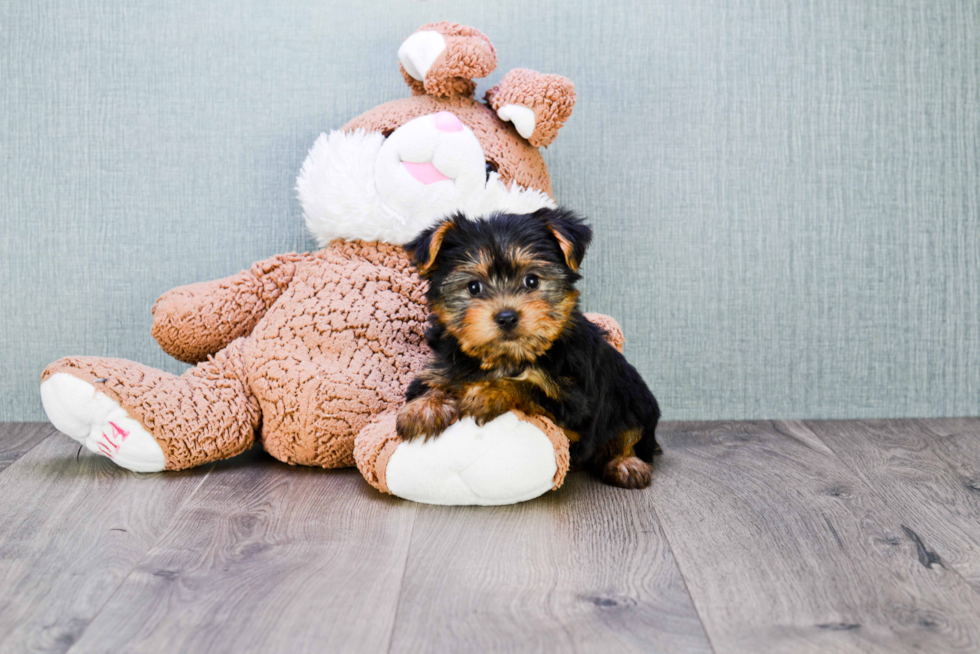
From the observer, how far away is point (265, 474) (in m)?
2.38

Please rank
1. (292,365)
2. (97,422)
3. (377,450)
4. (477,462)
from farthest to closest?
(292,365), (97,422), (377,450), (477,462)

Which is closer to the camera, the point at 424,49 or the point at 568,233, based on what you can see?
the point at 568,233

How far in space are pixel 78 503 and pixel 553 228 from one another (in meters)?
1.42

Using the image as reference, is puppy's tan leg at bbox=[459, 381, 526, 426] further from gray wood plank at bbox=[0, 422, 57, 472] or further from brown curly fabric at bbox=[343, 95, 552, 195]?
gray wood plank at bbox=[0, 422, 57, 472]

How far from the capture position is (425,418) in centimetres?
201

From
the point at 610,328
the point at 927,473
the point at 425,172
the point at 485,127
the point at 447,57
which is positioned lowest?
the point at 927,473

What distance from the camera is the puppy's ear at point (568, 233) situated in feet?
6.47

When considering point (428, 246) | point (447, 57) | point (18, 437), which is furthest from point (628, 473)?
point (18, 437)

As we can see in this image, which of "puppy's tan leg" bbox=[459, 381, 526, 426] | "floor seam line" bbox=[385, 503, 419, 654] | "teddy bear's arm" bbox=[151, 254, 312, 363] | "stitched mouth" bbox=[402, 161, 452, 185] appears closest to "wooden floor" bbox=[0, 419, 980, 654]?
"floor seam line" bbox=[385, 503, 419, 654]

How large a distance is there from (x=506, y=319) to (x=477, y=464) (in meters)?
0.39

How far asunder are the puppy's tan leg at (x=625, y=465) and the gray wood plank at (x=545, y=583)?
14 cm

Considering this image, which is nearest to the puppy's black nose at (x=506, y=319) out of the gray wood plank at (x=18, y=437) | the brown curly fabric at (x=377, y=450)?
the brown curly fabric at (x=377, y=450)

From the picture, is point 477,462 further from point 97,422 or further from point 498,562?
point 97,422

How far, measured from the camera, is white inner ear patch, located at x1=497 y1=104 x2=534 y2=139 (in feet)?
8.14
